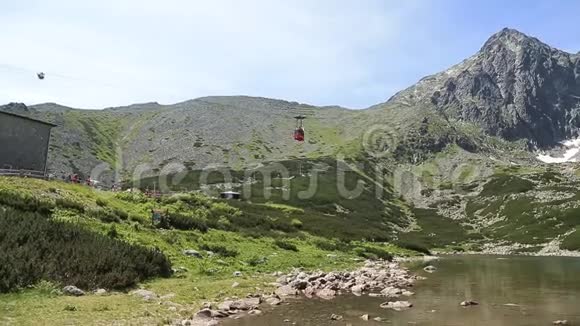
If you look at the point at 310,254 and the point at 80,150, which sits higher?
Result: the point at 80,150

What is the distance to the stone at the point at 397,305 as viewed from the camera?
20.4 m

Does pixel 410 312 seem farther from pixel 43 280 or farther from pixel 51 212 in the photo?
pixel 51 212

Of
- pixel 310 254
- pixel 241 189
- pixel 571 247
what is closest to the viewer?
pixel 310 254

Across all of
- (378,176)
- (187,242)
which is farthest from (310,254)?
(378,176)

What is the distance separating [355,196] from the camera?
495 feet

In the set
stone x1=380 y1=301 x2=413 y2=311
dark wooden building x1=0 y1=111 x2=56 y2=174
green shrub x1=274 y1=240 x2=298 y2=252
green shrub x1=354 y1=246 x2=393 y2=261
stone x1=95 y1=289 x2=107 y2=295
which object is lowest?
green shrub x1=354 y1=246 x2=393 y2=261

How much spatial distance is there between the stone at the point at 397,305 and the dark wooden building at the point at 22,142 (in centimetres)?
4353

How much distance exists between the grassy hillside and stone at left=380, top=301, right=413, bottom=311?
21.0 feet

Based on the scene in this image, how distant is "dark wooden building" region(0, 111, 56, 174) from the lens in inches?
2048

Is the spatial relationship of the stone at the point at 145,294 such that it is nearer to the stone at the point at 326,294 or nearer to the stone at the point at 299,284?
the stone at the point at 299,284

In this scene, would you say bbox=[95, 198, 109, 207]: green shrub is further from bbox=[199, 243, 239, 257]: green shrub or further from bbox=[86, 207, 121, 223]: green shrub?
bbox=[199, 243, 239, 257]: green shrub

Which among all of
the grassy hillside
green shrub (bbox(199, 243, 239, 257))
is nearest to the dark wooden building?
the grassy hillside

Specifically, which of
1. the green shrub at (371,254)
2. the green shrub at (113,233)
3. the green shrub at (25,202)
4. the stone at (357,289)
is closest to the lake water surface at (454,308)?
the stone at (357,289)

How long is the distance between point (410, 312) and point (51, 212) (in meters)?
23.7
